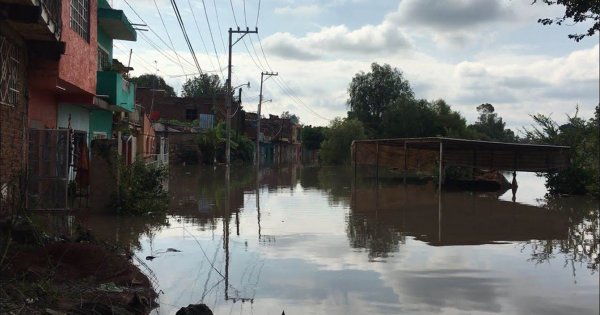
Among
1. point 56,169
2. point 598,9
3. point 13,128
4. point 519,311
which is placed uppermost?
point 598,9

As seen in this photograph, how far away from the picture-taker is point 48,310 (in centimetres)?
534

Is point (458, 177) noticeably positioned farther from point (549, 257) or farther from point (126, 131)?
point (549, 257)

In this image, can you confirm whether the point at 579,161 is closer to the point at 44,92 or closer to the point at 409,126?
the point at 44,92

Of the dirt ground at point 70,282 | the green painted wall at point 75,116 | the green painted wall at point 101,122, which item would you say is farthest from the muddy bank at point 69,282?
the green painted wall at point 101,122

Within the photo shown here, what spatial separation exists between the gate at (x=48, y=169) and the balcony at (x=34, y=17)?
2.32 metres

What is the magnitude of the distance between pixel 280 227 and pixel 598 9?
308 inches

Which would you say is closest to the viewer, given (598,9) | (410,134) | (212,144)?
(598,9)

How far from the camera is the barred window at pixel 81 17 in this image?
14.3 meters

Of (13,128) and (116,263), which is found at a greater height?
(13,128)

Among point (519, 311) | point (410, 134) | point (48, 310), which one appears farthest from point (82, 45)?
point (410, 134)

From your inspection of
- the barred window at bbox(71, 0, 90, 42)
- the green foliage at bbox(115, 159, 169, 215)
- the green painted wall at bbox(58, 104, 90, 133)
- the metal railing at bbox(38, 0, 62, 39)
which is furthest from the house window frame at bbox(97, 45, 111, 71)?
the metal railing at bbox(38, 0, 62, 39)

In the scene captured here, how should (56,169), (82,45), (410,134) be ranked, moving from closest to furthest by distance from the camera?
(56,169) < (82,45) < (410,134)

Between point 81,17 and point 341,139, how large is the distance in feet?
157

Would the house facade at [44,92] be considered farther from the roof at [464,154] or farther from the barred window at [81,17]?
the roof at [464,154]
